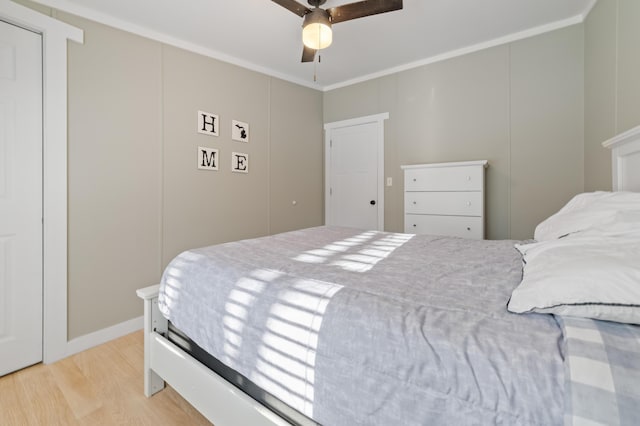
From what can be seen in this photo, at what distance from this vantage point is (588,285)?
709 millimetres

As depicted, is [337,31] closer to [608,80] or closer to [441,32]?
[441,32]

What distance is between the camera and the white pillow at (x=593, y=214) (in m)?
1.21

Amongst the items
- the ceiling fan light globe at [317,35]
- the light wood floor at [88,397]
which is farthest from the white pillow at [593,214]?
the light wood floor at [88,397]

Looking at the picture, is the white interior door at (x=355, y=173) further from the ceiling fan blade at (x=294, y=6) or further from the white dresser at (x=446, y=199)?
the ceiling fan blade at (x=294, y=6)

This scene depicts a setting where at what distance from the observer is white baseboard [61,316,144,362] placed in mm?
2151

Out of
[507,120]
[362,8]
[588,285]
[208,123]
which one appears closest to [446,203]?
[507,120]

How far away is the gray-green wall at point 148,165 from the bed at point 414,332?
1170mm

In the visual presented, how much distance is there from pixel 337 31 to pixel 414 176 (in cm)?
156

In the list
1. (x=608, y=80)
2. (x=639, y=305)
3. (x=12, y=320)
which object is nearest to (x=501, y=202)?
(x=608, y=80)

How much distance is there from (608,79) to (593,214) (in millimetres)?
1480

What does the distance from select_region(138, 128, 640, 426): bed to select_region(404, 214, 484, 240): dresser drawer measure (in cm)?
125

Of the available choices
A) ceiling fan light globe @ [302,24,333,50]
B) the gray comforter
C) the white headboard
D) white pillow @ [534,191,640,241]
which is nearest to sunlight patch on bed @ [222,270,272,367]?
the gray comforter

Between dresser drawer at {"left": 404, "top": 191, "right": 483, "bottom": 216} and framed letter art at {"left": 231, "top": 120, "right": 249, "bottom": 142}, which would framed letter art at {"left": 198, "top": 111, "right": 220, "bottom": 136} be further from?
dresser drawer at {"left": 404, "top": 191, "right": 483, "bottom": 216}

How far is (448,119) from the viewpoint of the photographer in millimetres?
3172
